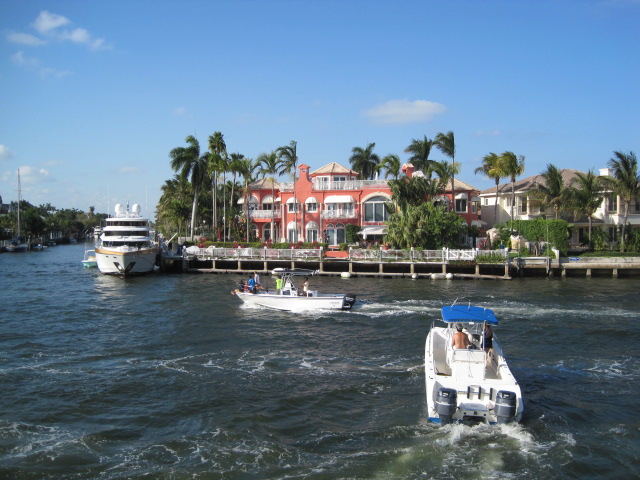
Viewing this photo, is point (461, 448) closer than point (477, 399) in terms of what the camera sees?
Yes

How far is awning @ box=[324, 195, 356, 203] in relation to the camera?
60375mm

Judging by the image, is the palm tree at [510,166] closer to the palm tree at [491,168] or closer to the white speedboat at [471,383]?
the palm tree at [491,168]

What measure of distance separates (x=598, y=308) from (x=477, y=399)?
20850 mm

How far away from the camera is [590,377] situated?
19312 mm

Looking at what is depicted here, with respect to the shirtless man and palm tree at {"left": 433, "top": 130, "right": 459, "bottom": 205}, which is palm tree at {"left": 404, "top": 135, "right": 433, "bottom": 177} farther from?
the shirtless man

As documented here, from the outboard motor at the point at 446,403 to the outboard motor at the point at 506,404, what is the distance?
3.40 ft

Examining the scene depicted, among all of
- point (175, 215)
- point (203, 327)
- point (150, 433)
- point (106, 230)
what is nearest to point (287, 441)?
point (150, 433)

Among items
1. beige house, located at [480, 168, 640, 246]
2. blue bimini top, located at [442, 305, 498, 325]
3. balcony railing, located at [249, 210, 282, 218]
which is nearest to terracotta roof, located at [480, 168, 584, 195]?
beige house, located at [480, 168, 640, 246]

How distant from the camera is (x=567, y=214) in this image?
60094mm

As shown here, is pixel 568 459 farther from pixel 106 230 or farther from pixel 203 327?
pixel 106 230

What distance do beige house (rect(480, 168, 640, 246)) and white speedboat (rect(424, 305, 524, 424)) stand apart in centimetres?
4517

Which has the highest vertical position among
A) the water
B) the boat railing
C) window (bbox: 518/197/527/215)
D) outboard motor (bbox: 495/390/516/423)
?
window (bbox: 518/197/527/215)

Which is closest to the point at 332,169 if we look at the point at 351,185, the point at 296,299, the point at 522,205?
the point at 351,185

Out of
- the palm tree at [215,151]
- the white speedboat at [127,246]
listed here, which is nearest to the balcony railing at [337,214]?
the palm tree at [215,151]
